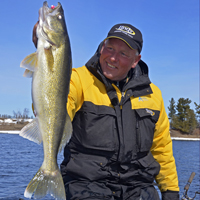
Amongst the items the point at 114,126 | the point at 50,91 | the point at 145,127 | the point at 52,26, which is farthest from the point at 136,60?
the point at 50,91

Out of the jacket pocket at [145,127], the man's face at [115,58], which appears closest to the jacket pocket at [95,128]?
the jacket pocket at [145,127]

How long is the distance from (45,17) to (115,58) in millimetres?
1549

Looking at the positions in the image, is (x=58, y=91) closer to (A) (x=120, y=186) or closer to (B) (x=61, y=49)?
(B) (x=61, y=49)

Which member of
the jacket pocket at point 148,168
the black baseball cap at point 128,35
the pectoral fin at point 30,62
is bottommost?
the jacket pocket at point 148,168

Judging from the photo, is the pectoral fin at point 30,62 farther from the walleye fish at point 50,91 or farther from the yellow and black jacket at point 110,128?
the yellow and black jacket at point 110,128

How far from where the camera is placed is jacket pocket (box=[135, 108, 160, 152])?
413 cm

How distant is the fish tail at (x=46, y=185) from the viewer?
2.96m

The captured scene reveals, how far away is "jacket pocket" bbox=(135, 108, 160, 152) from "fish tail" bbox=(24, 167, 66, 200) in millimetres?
1556

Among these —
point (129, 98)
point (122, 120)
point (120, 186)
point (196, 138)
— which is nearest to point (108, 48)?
point (129, 98)

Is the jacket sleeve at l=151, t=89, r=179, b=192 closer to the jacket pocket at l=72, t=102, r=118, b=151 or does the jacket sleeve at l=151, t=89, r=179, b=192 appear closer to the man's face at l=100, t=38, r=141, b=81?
the man's face at l=100, t=38, r=141, b=81

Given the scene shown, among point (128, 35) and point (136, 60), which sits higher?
point (128, 35)

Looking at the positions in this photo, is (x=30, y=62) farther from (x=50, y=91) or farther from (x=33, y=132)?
(x=33, y=132)

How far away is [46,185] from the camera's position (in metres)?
2.99

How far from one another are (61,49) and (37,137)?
1.01m
